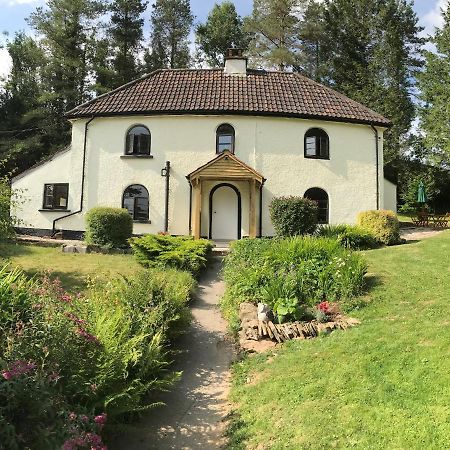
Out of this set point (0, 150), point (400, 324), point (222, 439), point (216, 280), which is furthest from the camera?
point (0, 150)

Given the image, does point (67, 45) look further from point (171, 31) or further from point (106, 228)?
point (106, 228)

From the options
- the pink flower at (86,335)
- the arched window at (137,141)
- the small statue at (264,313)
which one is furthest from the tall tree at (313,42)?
the pink flower at (86,335)

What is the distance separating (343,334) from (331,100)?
56.8 feet

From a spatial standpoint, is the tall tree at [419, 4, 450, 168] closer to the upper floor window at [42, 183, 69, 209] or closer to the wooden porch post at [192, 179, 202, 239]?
the wooden porch post at [192, 179, 202, 239]

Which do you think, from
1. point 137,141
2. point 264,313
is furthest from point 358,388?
point 137,141

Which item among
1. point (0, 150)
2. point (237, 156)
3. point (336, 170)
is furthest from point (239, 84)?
point (0, 150)

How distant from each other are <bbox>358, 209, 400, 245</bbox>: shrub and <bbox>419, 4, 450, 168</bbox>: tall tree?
1697cm

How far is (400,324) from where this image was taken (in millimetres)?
6977

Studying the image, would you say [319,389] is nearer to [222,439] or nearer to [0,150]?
[222,439]

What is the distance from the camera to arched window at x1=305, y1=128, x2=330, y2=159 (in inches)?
813

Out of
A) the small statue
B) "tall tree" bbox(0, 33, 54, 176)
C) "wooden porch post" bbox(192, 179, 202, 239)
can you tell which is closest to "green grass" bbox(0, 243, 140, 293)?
the small statue

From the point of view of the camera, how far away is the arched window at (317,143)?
20.7m

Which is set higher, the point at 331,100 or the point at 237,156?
the point at 331,100

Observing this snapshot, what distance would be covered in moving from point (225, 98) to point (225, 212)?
576 centimetres
